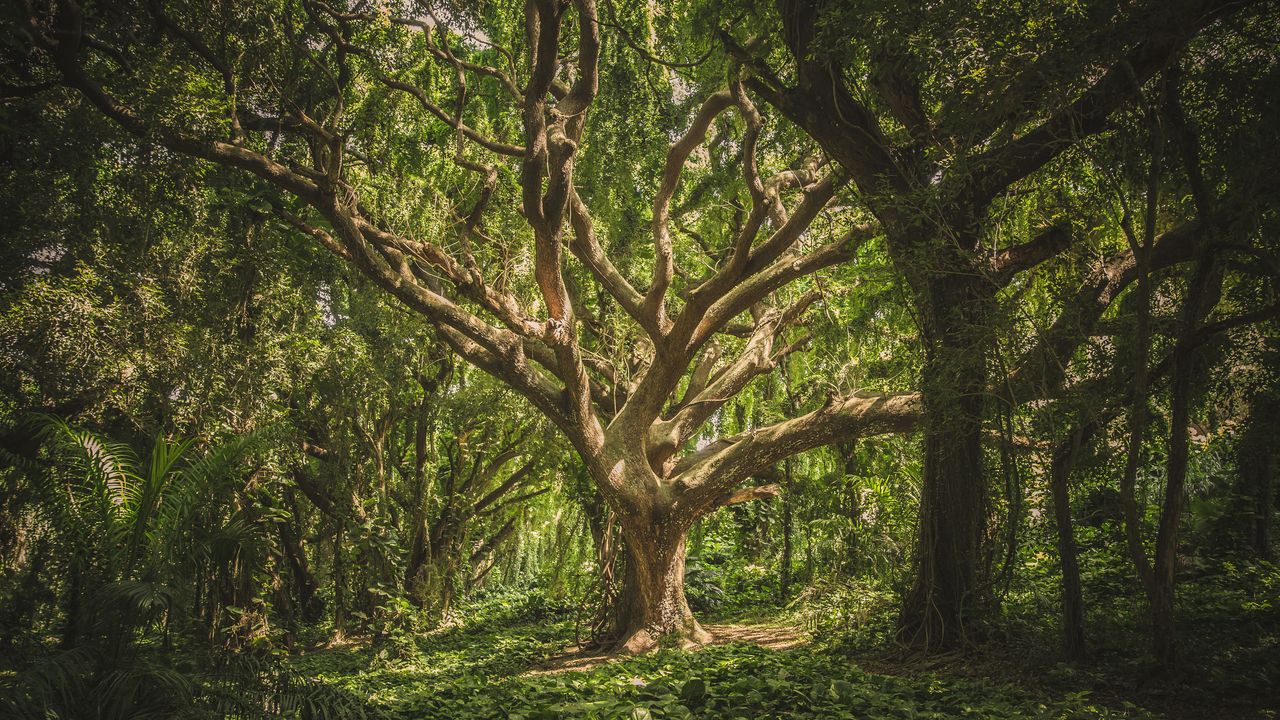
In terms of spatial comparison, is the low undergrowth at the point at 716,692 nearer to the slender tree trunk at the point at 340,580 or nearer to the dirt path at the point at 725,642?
the dirt path at the point at 725,642

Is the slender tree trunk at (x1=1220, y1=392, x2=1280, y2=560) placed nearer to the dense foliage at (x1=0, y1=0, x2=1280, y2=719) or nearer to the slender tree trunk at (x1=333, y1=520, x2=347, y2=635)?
the dense foliage at (x1=0, y1=0, x2=1280, y2=719)

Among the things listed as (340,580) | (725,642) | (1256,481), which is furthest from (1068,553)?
(340,580)

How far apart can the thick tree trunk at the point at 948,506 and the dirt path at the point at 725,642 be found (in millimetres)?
1928

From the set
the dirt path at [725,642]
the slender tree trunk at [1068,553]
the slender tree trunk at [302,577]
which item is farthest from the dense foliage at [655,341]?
the slender tree trunk at [302,577]

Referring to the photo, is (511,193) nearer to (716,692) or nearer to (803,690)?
(716,692)

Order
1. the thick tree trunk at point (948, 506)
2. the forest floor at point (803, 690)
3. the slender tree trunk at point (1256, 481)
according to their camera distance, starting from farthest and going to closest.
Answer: the thick tree trunk at point (948, 506), the slender tree trunk at point (1256, 481), the forest floor at point (803, 690)

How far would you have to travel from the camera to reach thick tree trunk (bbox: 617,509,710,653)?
7508mm

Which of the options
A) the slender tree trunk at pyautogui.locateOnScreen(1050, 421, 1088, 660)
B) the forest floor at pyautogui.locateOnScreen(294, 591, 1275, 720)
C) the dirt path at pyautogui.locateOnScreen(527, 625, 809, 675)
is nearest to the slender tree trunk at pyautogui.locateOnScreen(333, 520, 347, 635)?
the forest floor at pyautogui.locateOnScreen(294, 591, 1275, 720)

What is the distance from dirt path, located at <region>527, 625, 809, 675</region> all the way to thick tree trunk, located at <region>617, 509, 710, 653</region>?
30 centimetres

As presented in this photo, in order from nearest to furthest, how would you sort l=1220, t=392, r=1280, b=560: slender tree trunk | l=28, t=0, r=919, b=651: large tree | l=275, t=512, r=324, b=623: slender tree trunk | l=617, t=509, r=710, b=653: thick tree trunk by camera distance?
l=1220, t=392, r=1280, b=560: slender tree trunk < l=28, t=0, r=919, b=651: large tree < l=617, t=509, r=710, b=653: thick tree trunk < l=275, t=512, r=324, b=623: slender tree trunk

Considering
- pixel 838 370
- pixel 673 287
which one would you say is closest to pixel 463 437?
pixel 673 287

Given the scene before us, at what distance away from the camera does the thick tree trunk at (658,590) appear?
7.51 meters

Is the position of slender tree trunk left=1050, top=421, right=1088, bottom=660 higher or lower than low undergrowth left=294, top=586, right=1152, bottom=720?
higher

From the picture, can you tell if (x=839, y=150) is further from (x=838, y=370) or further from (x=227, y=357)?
(x=227, y=357)
